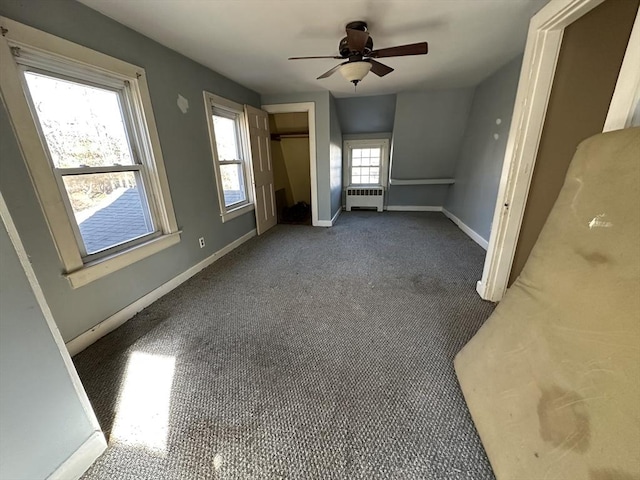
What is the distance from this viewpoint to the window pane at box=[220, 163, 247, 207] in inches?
131

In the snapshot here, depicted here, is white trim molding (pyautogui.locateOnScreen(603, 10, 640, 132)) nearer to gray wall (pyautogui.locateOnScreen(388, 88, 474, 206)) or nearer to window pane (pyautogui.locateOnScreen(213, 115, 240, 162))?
window pane (pyautogui.locateOnScreen(213, 115, 240, 162))

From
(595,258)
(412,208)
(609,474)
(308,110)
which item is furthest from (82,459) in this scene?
(412,208)

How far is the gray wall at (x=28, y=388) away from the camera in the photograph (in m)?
0.76

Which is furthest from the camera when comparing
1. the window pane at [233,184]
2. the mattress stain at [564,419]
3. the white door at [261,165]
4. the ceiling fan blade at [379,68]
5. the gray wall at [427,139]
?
the gray wall at [427,139]

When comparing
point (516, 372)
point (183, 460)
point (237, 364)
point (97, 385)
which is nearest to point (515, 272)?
point (516, 372)

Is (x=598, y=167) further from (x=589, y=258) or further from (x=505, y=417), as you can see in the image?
(x=505, y=417)

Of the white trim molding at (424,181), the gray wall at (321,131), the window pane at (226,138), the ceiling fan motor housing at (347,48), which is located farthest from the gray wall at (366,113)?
the ceiling fan motor housing at (347,48)

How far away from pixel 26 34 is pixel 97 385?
1.99 metres

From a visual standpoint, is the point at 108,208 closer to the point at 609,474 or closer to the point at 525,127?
the point at 609,474

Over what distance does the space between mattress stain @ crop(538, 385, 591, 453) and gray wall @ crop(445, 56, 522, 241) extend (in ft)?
9.34

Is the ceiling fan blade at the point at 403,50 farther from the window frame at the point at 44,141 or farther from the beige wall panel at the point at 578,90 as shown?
the window frame at the point at 44,141

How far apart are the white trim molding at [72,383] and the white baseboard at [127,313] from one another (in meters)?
0.89

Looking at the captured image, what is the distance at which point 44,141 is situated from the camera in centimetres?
147

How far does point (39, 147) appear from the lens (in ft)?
4.65
